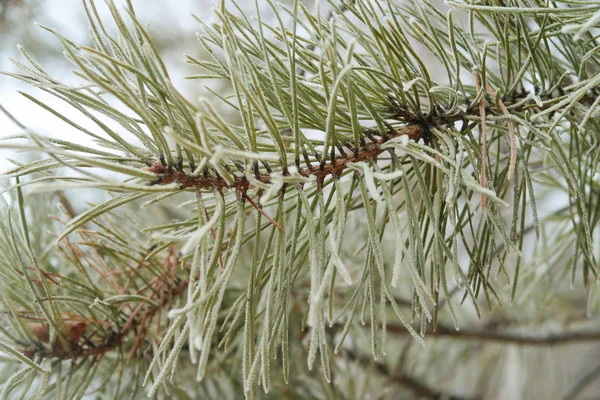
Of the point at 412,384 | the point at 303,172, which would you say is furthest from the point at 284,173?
the point at 412,384

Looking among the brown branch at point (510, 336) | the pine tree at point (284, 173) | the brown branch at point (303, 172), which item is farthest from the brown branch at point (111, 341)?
the brown branch at point (510, 336)

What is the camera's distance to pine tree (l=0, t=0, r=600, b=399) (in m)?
0.23

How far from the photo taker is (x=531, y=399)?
0.92m

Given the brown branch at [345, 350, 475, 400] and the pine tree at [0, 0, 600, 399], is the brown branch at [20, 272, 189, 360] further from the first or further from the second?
the brown branch at [345, 350, 475, 400]

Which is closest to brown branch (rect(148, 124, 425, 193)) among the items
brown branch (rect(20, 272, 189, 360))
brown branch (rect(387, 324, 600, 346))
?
brown branch (rect(20, 272, 189, 360))

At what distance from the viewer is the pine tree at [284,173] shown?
226 millimetres

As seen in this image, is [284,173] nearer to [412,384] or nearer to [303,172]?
[303,172]

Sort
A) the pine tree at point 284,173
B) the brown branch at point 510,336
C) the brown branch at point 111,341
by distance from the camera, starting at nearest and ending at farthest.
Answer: the pine tree at point 284,173 → the brown branch at point 111,341 → the brown branch at point 510,336

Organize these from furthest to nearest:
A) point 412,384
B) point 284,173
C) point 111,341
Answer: point 412,384, point 111,341, point 284,173

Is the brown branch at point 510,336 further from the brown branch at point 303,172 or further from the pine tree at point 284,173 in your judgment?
the brown branch at point 303,172

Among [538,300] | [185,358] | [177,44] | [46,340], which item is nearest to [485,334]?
[538,300]

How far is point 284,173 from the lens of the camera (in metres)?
0.25

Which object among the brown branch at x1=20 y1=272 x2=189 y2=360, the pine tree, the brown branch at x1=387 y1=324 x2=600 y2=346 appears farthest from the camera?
the brown branch at x1=387 y1=324 x2=600 y2=346

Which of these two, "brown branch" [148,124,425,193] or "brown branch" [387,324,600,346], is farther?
"brown branch" [387,324,600,346]
